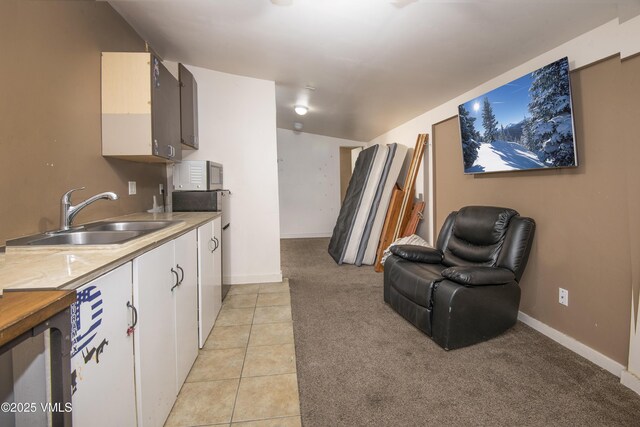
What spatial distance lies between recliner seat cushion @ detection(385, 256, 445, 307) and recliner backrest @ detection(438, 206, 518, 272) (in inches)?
8.5

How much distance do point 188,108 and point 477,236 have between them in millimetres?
3068

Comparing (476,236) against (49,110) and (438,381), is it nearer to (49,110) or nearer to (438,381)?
(438,381)

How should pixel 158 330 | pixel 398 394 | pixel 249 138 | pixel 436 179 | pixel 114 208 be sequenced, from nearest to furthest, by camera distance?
1. pixel 158 330
2. pixel 398 394
3. pixel 114 208
4. pixel 249 138
5. pixel 436 179

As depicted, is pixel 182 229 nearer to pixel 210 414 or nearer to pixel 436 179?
pixel 210 414

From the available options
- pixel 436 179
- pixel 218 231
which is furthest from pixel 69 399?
pixel 436 179

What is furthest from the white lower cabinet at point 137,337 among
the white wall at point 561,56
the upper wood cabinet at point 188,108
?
the white wall at point 561,56

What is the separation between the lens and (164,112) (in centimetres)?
245

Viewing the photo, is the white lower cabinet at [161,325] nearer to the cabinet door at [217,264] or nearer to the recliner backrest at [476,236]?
the cabinet door at [217,264]

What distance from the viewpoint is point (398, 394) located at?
1.73 metres

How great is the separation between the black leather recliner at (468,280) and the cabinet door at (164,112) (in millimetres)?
2220

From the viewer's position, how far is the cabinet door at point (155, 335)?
4.00ft

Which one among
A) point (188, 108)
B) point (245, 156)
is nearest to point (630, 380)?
point (245, 156)

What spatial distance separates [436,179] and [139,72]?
3.37 meters

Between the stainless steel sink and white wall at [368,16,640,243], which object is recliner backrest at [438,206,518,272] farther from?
the stainless steel sink
